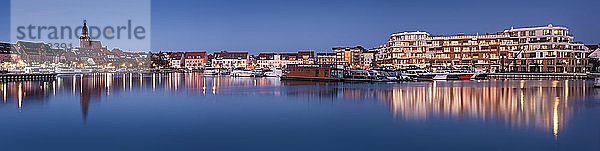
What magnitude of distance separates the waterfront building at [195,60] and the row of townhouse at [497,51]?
5478 cm

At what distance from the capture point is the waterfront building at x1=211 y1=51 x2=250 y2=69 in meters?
126

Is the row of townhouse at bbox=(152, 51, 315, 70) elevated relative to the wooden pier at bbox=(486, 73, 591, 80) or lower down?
elevated

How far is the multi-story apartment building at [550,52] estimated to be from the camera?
67.2 m

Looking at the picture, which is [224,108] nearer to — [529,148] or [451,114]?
[451,114]

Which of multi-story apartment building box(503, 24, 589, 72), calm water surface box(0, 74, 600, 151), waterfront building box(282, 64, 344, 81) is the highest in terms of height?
multi-story apartment building box(503, 24, 589, 72)

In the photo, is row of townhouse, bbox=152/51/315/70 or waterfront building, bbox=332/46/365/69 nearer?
waterfront building, bbox=332/46/365/69

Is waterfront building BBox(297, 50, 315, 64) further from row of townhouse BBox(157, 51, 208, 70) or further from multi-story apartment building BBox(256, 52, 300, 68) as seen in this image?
row of townhouse BBox(157, 51, 208, 70)

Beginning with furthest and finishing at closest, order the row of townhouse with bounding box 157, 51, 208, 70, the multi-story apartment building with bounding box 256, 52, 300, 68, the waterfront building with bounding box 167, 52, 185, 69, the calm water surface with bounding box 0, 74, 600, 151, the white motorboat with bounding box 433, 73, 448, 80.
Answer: the waterfront building with bounding box 167, 52, 185, 69 → the row of townhouse with bounding box 157, 51, 208, 70 → the multi-story apartment building with bounding box 256, 52, 300, 68 → the white motorboat with bounding box 433, 73, 448, 80 → the calm water surface with bounding box 0, 74, 600, 151

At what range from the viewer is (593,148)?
10641 mm

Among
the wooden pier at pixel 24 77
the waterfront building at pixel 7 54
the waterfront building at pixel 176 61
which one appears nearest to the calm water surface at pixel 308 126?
the wooden pier at pixel 24 77

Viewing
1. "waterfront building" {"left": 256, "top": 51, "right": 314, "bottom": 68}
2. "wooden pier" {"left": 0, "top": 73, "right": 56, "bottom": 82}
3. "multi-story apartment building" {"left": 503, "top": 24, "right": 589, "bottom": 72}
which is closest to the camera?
"wooden pier" {"left": 0, "top": 73, "right": 56, "bottom": 82}

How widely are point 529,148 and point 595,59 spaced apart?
74147mm

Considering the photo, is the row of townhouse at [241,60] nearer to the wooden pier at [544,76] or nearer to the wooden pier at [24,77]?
the wooden pier at [544,76]

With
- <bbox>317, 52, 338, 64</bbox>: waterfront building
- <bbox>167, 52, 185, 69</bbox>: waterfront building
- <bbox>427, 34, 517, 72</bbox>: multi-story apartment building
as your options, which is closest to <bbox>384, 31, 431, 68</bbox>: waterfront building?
<bbox>427, 34, 517, 72</bbox>: multi-story apartment building
